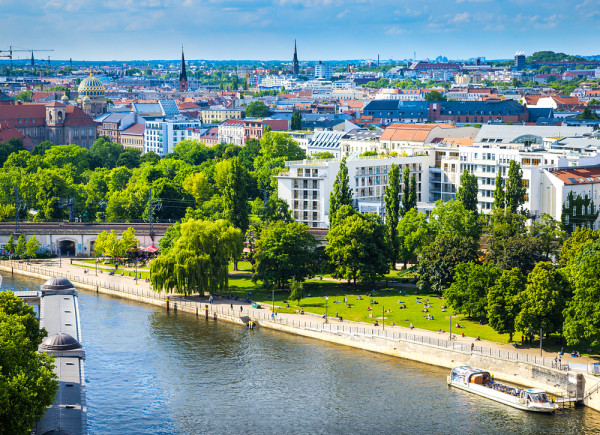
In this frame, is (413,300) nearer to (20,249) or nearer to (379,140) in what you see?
(20,249)

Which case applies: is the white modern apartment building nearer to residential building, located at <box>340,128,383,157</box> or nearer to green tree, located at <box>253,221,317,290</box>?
green tree, located at <box>253,221,317,290</box>

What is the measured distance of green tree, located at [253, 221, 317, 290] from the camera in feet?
287

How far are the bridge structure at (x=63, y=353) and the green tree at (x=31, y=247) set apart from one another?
21.1 metres

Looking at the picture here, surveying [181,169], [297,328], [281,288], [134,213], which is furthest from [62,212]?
[297,328]

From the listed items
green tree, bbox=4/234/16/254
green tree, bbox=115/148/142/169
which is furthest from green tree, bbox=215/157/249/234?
green tree, bbox=115/148/142/169

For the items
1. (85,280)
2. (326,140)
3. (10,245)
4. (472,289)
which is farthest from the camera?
(326,140)

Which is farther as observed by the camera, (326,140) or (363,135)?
(326,140)

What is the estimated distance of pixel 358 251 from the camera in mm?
86938

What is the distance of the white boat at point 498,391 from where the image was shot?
61.5 m

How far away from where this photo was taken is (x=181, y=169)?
14775 centimetres

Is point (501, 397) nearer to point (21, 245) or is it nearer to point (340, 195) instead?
point (340, 195)

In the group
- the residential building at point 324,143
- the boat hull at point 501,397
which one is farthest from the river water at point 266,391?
the residential building at point 324,143

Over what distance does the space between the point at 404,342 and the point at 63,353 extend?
77.2 feet

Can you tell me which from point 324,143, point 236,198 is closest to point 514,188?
point 236,198
